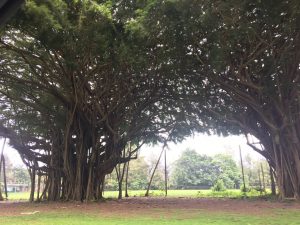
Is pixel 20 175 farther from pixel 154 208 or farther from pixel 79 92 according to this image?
pixel 154 208

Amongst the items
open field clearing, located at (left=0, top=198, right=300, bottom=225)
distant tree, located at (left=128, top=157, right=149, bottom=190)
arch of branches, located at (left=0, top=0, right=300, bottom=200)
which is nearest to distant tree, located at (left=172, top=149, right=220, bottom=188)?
distant tree, located at (left=128, top=157, right=149, bottom=190)

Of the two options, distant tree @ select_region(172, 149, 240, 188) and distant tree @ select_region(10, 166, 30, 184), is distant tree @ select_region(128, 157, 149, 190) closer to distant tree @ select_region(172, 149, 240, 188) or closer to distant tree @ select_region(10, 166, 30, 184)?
distant tree @ select_region(172, 149, 240, 188)

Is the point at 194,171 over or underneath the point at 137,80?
underneath

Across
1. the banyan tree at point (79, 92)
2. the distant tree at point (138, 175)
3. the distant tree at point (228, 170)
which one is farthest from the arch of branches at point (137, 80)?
the distant tree at point (228, 170)

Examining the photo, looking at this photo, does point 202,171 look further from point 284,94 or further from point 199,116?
point 284,94

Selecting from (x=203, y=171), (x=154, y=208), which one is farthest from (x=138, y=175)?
(x=154, y=208)

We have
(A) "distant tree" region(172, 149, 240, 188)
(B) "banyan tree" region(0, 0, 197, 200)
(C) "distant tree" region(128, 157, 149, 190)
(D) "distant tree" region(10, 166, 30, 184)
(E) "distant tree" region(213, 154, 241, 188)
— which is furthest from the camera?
(D) "distant tree" region(10, 166, 30, 184)

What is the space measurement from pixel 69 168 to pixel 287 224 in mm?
9608

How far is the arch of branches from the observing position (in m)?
9.45

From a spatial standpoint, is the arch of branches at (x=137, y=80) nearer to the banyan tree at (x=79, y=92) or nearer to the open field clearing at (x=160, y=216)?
the banyan tree at (x=79, y=92)

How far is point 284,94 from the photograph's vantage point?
12289 millimetres

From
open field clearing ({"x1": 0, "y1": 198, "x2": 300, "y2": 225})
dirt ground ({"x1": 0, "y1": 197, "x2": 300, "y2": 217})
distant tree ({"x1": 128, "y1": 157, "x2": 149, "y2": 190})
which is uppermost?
distant tree ({"x1": 128, "y1": 157, "x2": 149, "y2": 190})

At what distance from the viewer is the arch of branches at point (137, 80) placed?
9.45 meters

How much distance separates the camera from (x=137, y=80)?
44.2ft
